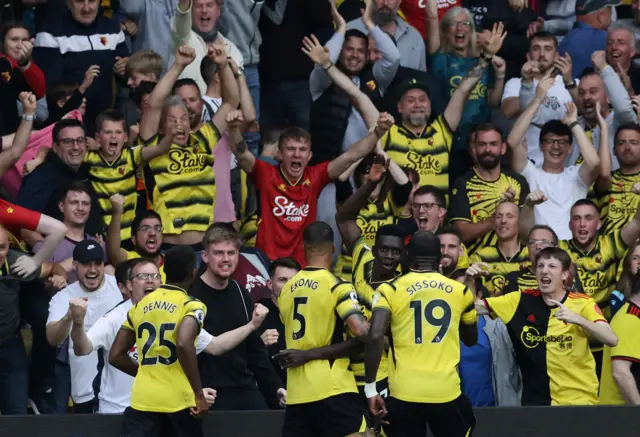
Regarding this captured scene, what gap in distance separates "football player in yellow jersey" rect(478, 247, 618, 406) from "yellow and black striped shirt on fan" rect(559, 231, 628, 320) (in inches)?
68.5

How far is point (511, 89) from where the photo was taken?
14875mm

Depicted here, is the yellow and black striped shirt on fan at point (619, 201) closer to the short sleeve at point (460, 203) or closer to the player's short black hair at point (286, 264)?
the short sleeve at point (460, 203)

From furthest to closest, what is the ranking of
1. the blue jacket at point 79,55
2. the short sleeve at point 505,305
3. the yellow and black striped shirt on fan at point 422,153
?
1. the blue jacket at point 79,55
2. the yellow and black striped shirt on fan at point 422,153
3. the short sleeve at point 505,305

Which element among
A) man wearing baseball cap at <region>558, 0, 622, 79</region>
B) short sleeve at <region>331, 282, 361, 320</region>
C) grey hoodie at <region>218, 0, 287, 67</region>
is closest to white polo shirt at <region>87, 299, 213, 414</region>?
short sleeve at <region>331, 282, 361, 320</region>

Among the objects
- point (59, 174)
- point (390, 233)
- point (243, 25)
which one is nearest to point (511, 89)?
point (243, 25)

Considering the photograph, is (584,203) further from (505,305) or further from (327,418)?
(327,418)

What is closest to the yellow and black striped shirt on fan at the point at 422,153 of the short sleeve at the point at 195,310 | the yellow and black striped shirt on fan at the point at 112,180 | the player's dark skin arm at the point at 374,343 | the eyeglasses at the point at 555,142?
the eyeglasses at the point at 555,142

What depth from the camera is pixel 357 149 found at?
42.5 feet

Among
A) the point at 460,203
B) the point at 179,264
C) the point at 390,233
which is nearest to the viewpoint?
the point at 179,264

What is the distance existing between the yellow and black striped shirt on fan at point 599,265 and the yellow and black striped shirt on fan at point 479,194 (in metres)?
0.76

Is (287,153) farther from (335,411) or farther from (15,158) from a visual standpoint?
(335,411)

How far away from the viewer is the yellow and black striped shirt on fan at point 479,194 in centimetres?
1348

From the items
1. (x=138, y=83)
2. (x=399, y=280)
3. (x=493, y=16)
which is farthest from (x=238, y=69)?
(x=399, y=280)

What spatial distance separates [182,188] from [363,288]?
224 centimetres
